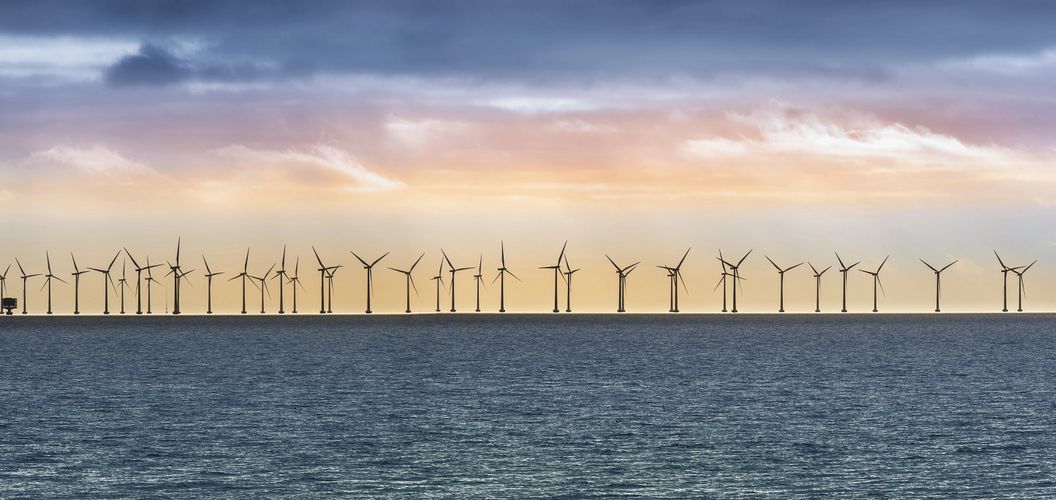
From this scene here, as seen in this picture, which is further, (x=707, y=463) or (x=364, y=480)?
(x=707, y=463)

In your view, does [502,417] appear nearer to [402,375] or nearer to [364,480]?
[364,480]

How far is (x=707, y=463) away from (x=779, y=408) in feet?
108

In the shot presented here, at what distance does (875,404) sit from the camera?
102562 millimetres

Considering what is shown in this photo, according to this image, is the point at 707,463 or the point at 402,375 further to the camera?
the point at 402,375

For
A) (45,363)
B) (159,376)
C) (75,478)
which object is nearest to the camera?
(75,478)

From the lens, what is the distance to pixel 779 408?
98.4 metres

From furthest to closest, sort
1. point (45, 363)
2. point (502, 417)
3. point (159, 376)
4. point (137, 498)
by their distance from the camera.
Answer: point (45, 363) → point (159, 376) → point (502, 417) → point (137, 498)

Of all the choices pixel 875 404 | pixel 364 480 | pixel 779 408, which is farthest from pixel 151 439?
pixel 875 404

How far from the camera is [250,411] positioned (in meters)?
94.2

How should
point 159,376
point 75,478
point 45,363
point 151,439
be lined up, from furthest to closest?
point 45,363 < point 159,376 < point 151,439 < point 75,478

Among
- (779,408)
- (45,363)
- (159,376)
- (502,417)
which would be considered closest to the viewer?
(502,417)

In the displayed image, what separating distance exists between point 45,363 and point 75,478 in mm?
109970

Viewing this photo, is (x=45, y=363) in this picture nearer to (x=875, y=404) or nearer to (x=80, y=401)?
(x=80, y=401)

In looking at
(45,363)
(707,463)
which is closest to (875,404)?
(707,463)
